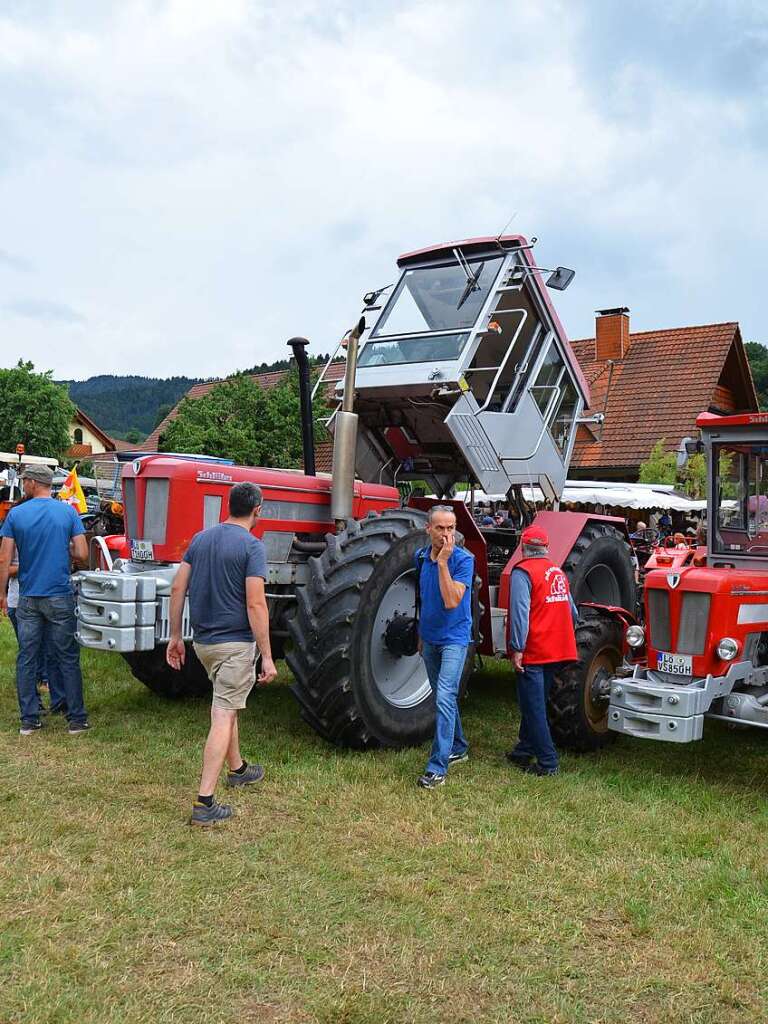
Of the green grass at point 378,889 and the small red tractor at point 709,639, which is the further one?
the small red tractor at point 709,639

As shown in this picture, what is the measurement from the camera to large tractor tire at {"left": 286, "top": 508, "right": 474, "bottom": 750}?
18.4ft

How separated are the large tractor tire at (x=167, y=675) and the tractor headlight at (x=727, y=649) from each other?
3.86 metres

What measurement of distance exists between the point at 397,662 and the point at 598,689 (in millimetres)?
1351

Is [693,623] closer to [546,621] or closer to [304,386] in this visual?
[546,621]

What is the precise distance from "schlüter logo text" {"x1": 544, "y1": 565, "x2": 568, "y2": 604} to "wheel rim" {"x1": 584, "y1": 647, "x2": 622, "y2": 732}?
0.63 metres

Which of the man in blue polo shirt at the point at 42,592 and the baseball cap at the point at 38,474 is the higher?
the baseball cap at the point at 38,474

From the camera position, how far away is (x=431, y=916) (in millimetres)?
3820

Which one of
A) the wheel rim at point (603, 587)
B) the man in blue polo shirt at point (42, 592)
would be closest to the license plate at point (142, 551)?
the man in blue polo shirt at point (42, 592)

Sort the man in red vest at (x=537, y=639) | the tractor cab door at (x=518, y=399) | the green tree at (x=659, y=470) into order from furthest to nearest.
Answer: the green tree at (x=659, y=470) → the tractor cab door at (x=518, y=399) → the man in red vest at (x=537, y=639)

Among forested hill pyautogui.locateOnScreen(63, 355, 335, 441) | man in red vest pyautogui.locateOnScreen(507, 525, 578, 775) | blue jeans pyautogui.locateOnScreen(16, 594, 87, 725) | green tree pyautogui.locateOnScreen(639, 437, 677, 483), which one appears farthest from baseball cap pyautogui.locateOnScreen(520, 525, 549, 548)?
forested hill pyautogui.locateOnScreen(63, 355, 335, 441)

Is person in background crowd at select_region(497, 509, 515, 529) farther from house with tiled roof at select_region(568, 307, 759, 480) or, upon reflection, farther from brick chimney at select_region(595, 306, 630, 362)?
brick chimney at select_region(595, 306, 630, 362)

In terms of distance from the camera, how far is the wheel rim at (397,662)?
6051 millimetres

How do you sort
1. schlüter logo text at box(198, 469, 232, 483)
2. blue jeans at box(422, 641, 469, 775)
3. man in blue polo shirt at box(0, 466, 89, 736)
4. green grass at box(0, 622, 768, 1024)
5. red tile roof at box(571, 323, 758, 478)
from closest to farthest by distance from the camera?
green grass at box(0, 622, 768, 1024) < blue jeans at box(422, 641, 469, 775) < schlüter logo text at box(198, 469, 232, 483) < man in blue polo shirt at box(0, 466, 89, 736) < red tile roof at box(571, 323, 758, 478)

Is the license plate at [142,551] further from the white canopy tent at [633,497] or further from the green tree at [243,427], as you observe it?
the green tree at [243,427]
